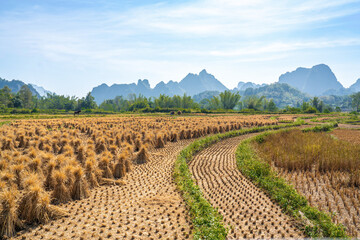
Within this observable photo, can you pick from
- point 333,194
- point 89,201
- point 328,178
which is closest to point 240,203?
point 333,194

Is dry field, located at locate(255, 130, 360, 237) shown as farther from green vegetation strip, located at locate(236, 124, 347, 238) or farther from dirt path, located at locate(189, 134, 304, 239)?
dirt path, located at locate(189, 134, 304, 239)

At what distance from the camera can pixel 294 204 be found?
20.9 feet

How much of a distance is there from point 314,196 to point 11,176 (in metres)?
9.06

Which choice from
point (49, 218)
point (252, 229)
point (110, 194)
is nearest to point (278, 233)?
point (252, 229)

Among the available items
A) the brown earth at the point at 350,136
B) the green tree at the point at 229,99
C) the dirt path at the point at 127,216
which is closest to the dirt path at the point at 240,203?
the dirt path at the point at 127,216

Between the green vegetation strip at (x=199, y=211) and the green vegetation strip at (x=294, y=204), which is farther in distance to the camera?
the green vegetation strip at (x=294, y=204)

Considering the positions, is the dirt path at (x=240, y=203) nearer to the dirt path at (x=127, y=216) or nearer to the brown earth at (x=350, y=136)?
the dirt path at (x=127, y=216)

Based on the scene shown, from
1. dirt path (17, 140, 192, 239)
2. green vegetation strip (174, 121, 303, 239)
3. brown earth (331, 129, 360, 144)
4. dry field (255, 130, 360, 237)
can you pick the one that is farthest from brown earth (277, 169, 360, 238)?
brown earth (331, 129, 360, 144)

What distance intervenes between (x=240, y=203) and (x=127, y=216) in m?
3.27

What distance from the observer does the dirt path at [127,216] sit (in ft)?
15.4

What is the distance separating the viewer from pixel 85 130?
777 inches

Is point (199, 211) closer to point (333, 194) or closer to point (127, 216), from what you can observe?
point (127, 216)

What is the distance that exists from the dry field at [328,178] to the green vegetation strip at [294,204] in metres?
0.39

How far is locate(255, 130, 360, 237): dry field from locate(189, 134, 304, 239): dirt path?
4.43 feet
